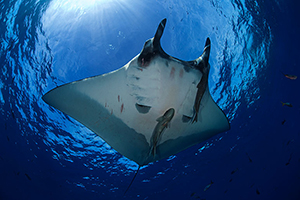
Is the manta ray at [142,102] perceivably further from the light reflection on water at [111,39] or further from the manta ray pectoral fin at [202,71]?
the light reflection on water at [111,39]

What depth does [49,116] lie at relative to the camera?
7445 mm

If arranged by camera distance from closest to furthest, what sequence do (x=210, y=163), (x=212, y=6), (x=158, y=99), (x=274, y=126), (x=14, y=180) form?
(x=158, y=99)
(x=212, y=6)
(x=274, y=126)
(x=210, y=163)
(x=14, y=180)

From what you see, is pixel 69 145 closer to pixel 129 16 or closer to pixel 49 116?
pixel 49 116

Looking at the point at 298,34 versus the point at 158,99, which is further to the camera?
the point at 298,34

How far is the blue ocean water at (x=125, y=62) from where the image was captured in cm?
552

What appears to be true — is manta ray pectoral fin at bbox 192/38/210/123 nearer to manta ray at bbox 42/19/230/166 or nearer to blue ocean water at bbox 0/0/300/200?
manta ray at bbox 42/19/230/166

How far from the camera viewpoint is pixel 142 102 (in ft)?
8.46

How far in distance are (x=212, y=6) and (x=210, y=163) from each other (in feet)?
30.0

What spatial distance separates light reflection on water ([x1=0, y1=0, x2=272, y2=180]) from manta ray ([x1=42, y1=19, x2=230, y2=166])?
138 inches

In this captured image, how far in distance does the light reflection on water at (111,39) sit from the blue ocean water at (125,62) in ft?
0.11

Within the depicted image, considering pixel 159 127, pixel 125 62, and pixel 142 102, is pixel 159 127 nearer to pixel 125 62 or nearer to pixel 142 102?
pixel 142 102

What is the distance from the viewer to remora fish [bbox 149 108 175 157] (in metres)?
2.51

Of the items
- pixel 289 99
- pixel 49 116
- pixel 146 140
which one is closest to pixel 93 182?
pixel 49 116

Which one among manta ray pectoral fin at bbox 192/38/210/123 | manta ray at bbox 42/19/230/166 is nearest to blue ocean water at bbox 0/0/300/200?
manta ray pectoral fin at bbox 192/38/210/123
